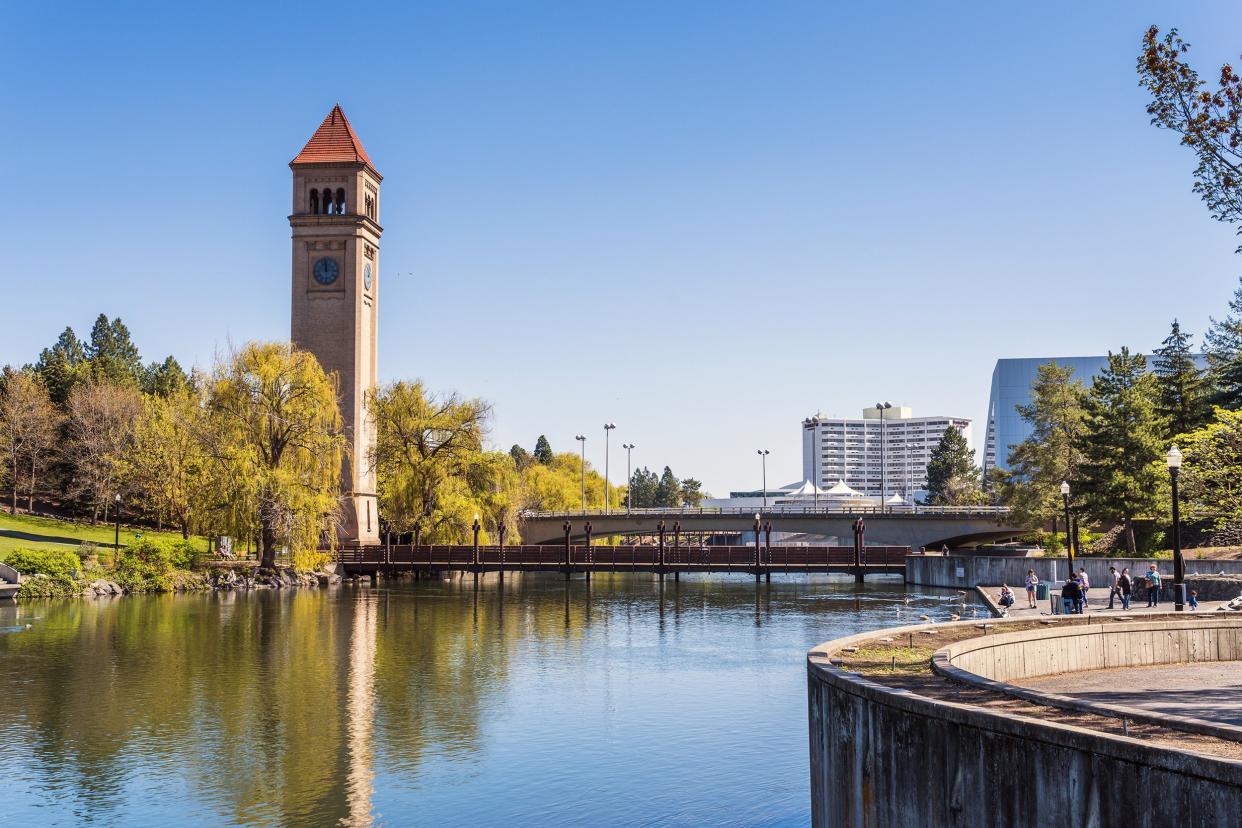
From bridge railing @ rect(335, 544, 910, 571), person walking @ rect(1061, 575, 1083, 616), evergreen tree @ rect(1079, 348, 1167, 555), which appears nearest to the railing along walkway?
bridge railing @ rect(335, 544, 910, 571)

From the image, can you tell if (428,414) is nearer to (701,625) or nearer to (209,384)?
(209,384)

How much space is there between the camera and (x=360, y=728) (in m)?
25.3

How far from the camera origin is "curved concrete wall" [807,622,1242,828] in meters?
8.88

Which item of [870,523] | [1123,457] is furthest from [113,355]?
[1123,457]

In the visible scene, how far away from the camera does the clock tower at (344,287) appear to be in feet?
251

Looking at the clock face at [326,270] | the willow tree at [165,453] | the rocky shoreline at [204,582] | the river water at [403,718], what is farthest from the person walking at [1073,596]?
the clock face at [326,270]

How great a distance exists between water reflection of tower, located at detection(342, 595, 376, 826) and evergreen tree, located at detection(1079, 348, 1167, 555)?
39227 millimetres

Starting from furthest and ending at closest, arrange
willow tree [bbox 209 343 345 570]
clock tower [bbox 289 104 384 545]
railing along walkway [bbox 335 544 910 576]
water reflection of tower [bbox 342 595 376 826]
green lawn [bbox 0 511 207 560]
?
clock tower [bbox 289 104 384 545], railing along walkway [bbox 335 544 910 576], green lawn [bbox 0 511 207 560], willow tree [bbox 209 343 345 570], water reflection of tower [bbox 342 595 376 826]

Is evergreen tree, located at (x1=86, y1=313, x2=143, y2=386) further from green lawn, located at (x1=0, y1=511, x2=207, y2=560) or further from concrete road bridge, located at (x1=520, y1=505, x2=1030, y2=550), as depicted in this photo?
concrete road bridge, located at (x1=520, y1=505, x2=1030, y2=550)

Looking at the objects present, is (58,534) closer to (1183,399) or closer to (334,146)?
(334,146)

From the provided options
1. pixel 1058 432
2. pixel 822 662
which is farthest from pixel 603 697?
pixel 1058 432

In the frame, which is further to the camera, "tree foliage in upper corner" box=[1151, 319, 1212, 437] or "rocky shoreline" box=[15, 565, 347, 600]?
"tree foliage in upper corner" box=[1151, 319, 1212, 437]

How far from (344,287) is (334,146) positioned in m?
11.4

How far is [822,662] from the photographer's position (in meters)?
15.8
